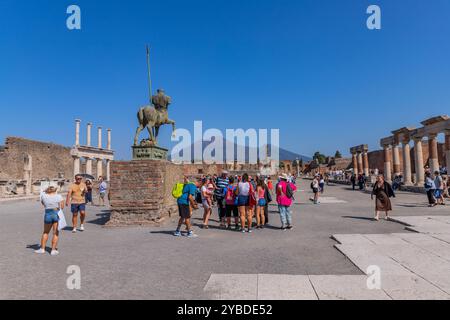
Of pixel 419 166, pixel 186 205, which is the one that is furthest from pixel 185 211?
pixel 419 166

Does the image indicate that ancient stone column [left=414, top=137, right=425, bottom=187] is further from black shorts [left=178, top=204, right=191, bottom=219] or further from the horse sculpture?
black shorts [left=178, top=204, right=191, bottom=219]

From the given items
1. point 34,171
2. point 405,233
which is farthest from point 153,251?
point 34,171

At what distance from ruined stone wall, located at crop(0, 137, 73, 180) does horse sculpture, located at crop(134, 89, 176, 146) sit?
27.2 metres

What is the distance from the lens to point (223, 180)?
10.6 metres

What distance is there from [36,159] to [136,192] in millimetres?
36630

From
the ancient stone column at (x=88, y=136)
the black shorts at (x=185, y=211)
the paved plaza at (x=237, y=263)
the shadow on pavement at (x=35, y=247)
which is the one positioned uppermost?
the ancient stone column at (x=88, y=136)

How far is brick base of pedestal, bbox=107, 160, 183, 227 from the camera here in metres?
9.61

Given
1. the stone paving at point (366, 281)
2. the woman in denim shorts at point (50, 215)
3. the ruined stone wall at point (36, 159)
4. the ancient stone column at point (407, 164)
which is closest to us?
the stone paving at point (366, 281)

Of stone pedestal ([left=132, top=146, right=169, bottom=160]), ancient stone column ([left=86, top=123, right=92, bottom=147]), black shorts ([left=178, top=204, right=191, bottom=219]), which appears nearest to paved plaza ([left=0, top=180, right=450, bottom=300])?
black shorts ([left=178, top=204, right=191, bottom=219])

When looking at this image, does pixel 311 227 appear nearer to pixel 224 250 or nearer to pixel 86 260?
pixel 224 250

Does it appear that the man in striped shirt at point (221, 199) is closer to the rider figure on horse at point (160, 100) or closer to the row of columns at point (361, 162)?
the rider figure on horse at point (160, 100)

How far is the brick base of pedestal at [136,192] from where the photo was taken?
9.61 metres

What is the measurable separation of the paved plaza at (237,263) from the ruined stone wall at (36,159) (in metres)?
31.0

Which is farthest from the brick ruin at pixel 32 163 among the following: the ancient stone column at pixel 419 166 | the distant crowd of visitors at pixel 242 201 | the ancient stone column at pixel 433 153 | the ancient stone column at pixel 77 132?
the ancient stone column at pixel 433 153
